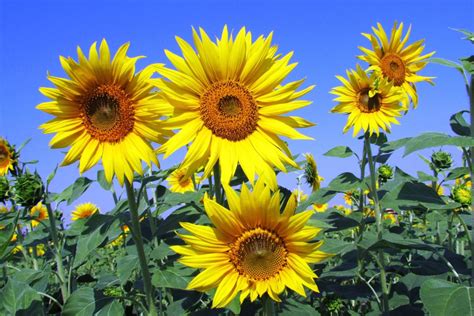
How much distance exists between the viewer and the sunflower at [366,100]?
3975 millimetres

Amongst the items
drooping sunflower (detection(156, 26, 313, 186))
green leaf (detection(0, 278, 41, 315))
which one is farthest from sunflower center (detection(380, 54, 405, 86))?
green leaf (detection(0, 278, 41, 315))

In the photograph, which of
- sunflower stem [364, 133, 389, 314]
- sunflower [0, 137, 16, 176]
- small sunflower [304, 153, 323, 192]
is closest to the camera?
sunflower stem [364, 133, 389, 314]

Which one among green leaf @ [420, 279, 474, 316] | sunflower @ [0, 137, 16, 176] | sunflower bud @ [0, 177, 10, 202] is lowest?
green leaf @ [420, 279, 474, 316]

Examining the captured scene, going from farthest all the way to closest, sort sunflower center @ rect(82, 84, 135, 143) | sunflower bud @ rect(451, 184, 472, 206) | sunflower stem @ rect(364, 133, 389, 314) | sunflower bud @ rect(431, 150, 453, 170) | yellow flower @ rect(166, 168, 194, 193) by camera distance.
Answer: yellow flower @ rect(166, 168, 194, 193) < sunflower bud @ rect(431, 150, 453, 170) < sunflower bud @ rect(451, 184, 472, 206) < sunflower stem @ rect(364, 133, 389, 314) < sunflower center @ rect(82, 84, 135, 143)

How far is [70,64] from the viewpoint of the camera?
2475 millimetres

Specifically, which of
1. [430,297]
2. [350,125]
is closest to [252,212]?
[430,297]

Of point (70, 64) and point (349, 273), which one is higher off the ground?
point (70, 64)

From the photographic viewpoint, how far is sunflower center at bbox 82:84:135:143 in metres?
2.60

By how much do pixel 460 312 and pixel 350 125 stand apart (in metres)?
1.98

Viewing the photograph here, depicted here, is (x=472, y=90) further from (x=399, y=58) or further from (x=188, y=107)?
(x=399, y=58)

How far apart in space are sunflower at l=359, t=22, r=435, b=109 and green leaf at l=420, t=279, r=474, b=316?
2.48m

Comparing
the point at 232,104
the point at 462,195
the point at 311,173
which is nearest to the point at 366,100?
the point at 311,173

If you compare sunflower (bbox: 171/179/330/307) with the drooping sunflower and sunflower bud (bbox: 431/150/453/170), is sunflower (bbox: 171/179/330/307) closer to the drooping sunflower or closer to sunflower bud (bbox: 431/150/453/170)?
the drooping sunflower

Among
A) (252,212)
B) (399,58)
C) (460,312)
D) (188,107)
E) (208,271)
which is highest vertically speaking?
(399,58)
